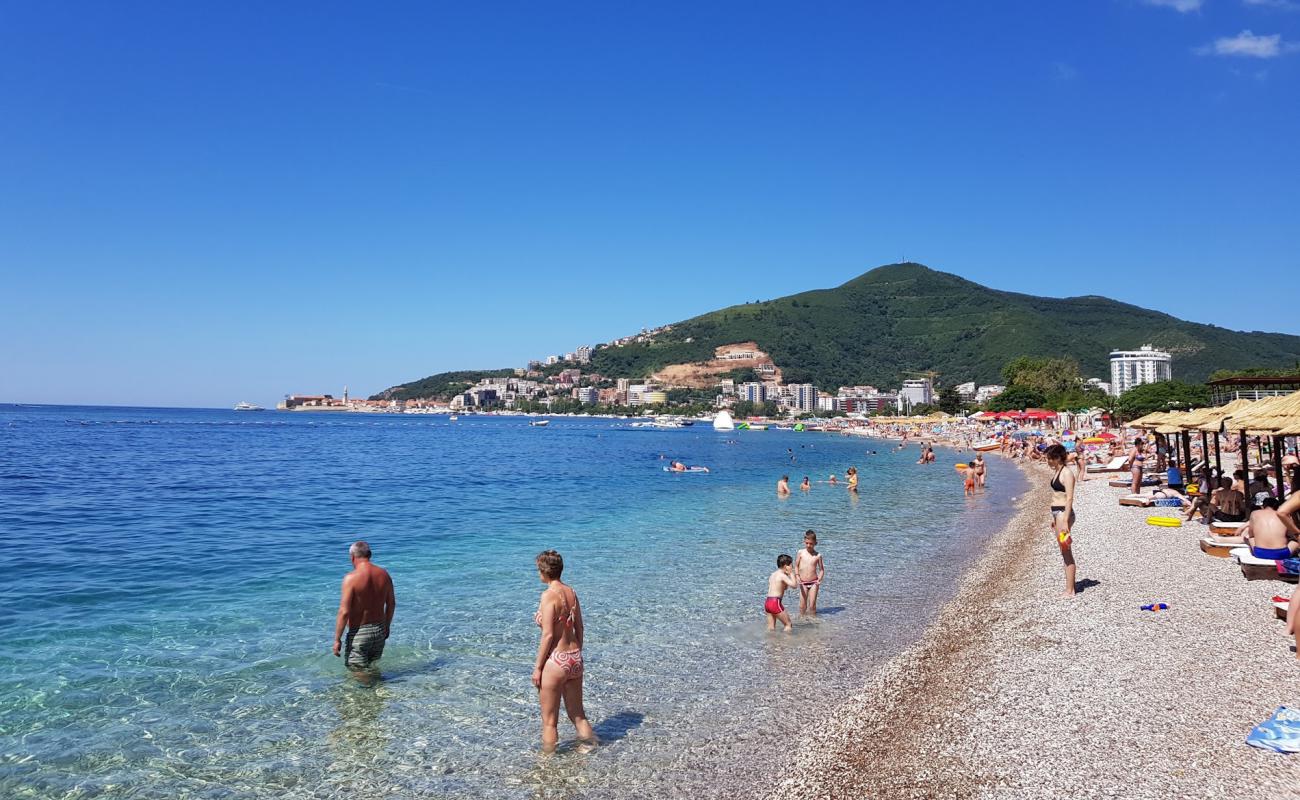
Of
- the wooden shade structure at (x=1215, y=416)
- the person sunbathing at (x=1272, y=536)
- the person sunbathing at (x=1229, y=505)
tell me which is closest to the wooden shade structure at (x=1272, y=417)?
the wooden shade structure at (x=1215, y=416)

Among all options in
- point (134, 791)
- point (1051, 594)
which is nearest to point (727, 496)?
point (1051, 594)

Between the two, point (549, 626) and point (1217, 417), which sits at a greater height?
point (1217, 417)

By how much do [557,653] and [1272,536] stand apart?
961cm

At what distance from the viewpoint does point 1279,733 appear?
497 centimetres

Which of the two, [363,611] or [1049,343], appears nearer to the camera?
[363,611]

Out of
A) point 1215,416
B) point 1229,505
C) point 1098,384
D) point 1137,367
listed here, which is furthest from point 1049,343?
point 1229,505

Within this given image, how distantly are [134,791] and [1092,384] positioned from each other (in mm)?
137599

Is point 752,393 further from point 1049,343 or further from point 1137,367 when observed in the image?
point 1137,367

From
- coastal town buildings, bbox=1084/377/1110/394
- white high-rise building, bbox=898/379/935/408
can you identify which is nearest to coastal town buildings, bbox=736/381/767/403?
white high-rise building, bbox=898/379/935/408

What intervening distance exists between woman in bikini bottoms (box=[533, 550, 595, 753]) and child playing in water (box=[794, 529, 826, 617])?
194 inches

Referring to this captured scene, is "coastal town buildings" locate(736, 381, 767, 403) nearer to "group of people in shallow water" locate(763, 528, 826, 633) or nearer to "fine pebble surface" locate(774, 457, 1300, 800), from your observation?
"group of people in shallow water" locate(763, 528, 826, 633)

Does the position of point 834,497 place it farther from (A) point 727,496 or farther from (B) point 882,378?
(B) point 882,378

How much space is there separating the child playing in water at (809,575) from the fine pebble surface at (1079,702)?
1.71 m

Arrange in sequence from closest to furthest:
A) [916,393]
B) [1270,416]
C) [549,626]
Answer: [549,626] < [1270,416] < [916,393]
